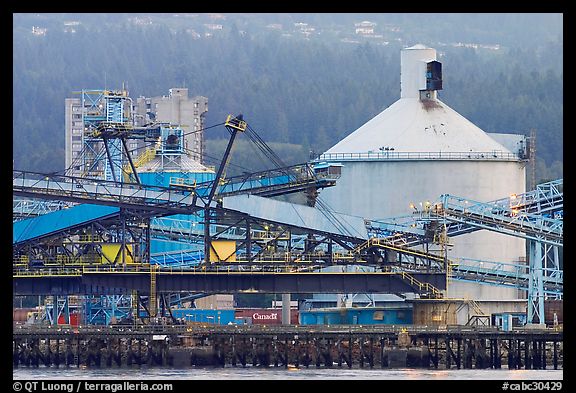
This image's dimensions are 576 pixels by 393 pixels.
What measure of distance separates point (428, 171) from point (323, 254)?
59.3ft

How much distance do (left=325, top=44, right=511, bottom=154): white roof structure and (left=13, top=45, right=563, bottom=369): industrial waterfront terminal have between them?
0.35 feet

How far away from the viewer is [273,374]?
3219 inches

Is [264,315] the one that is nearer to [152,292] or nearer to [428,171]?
[428,171]

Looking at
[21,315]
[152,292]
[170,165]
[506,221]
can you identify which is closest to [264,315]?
[170,165]

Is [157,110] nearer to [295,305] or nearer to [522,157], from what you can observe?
[295,305]

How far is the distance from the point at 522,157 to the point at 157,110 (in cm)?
7230

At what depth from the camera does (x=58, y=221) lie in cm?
10069

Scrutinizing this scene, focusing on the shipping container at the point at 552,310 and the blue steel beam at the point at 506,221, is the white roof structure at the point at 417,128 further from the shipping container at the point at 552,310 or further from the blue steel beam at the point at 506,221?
the shipping container at the point at 552,310

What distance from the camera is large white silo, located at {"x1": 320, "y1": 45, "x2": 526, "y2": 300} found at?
377ft

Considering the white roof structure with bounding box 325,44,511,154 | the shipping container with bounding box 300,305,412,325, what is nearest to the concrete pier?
the shipping container with bounding box 300,305,412,325

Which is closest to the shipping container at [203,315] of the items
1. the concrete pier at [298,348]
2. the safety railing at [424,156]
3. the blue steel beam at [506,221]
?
the safety railing at [424,156]

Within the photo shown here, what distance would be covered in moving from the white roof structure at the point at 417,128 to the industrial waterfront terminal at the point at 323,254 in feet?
0.35

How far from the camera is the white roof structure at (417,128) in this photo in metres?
116

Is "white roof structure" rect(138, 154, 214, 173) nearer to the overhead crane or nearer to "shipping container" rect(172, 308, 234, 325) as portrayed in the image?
"shipping container" rect(172, 308, 234, 325)
